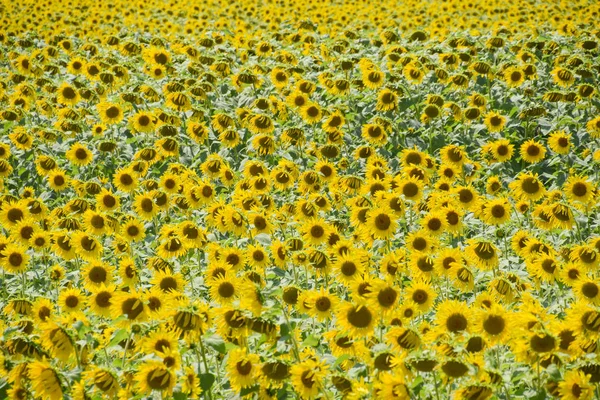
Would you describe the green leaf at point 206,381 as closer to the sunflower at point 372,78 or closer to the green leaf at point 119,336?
the green leaf at point 119,336

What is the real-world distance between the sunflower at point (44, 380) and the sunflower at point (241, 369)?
791mm

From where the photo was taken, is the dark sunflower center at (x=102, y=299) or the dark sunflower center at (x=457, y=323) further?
the dark sunflower center at (x=102, y=299)

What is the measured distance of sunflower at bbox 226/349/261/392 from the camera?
3.26 m

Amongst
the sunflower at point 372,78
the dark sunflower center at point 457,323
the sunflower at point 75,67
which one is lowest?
the sunflower at point 75,67

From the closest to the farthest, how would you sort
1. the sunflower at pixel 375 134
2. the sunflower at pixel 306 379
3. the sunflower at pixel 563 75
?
the sunflower at pixel 306 379 → the sunflower at pixel 375 134 → the sunflower at pixel 563 75

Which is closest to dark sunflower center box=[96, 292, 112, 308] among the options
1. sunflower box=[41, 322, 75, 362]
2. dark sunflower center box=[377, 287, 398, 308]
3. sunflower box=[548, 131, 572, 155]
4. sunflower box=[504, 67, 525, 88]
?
sunflower box=[41, 322, 75, 362]

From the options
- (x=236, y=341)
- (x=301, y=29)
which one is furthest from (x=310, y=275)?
(x=301, y=29)

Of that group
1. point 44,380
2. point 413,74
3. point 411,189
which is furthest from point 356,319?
point 413,74

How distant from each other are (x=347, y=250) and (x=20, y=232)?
280 cm

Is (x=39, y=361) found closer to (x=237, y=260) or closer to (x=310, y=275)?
(x=237, y=260)

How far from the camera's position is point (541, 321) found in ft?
10.7

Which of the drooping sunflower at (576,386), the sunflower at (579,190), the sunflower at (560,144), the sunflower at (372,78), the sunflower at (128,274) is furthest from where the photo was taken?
the sunflower at (372,78)

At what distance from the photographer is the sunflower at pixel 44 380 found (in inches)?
120


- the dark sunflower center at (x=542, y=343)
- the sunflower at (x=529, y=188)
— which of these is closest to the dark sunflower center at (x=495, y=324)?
the dark sunflower center at (x=542, y=343)
